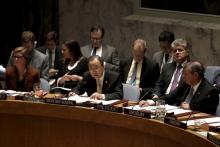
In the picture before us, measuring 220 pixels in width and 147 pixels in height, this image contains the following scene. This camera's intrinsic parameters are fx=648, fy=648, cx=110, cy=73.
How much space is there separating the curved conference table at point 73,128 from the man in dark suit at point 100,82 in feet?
1.96

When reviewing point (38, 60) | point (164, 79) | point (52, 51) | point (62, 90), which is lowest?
point (62, 90)

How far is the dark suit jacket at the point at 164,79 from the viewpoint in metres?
7.71

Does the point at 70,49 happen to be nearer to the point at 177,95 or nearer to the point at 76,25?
the point at 177,95

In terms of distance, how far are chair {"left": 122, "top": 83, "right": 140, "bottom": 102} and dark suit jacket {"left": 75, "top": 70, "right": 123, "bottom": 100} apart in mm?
57

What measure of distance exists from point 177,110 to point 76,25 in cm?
474

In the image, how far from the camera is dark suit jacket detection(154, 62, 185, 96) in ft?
25.3

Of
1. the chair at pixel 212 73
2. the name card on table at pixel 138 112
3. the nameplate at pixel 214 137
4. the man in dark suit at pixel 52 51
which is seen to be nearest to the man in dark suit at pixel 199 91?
the name card on table at pixel 138 112

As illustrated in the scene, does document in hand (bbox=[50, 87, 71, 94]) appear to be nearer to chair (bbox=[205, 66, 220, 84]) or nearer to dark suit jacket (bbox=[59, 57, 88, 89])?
dark suit jacket (bbox=[59, 57, 88, 89])

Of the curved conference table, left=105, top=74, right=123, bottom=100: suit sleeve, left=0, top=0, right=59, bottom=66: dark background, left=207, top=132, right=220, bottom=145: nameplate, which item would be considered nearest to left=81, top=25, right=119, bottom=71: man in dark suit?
left=105, top=74, right=123, bottom=100: suit sleeve

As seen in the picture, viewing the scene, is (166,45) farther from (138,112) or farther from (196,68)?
(138,112)

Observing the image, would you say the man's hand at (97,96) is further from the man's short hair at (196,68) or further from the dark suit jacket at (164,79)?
the dark suit jacket at (164,79)

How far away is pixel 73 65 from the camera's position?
326 inches

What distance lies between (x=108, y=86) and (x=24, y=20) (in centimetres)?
413

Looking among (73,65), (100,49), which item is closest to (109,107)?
(73,65)
